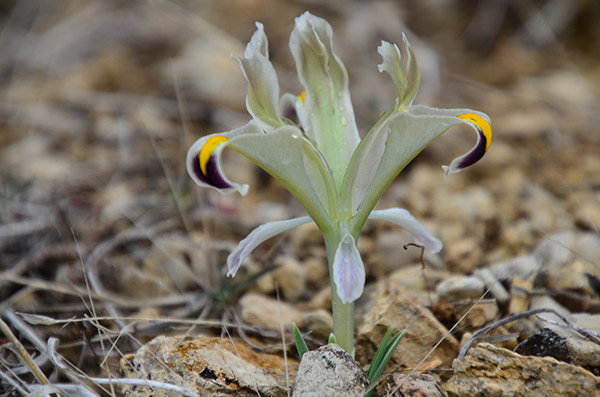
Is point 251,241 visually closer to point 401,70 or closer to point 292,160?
point 292,160

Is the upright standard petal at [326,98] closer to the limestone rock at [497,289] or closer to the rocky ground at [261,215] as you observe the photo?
the rocky ground at [261,215]

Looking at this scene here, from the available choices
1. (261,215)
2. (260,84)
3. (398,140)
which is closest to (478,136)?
(398,140)

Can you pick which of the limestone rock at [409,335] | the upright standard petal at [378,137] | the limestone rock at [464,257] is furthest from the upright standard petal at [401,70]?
the limestone rock at [464,257]

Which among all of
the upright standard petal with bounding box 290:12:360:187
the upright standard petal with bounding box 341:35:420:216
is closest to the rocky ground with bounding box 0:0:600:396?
the upright standard petal with bounding box 341:35:420:216

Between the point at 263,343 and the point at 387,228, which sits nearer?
the point at 263,343

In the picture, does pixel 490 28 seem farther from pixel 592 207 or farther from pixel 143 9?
pixel 143 9

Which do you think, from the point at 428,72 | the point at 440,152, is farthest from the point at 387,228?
the point at 428,72

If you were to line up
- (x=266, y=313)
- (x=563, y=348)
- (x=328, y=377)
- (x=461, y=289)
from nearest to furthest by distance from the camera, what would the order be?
1. (x=328, y=377)
2. (x=563, y=348)
3. (x=461, y=289)
4. (x=266, y=313)
